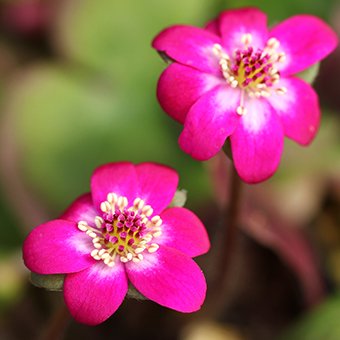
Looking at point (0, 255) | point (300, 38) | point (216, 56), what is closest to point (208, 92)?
point (216, 56)

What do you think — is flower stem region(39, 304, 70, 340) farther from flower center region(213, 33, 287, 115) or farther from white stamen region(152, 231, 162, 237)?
flower center region(213, 33, 287, 115)

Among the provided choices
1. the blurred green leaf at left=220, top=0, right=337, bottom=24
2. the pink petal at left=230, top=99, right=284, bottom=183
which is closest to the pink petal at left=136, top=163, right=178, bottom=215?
the pink petal at left=230, top=99, right=284, bottom=183

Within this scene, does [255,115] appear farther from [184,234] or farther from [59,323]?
[59,323]

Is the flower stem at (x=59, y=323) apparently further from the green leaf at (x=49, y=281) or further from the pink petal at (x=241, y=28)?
the pink petal at (x=241, y=28)

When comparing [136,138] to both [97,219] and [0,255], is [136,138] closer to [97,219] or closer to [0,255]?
[0,255]

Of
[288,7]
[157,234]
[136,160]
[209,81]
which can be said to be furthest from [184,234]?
[288,7]

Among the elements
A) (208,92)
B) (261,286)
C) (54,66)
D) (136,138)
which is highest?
(208,92)

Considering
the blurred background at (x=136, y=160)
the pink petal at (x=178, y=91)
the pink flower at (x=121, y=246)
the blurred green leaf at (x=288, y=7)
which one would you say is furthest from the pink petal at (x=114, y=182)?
the blurred green leaf at (x=288, y=7)
